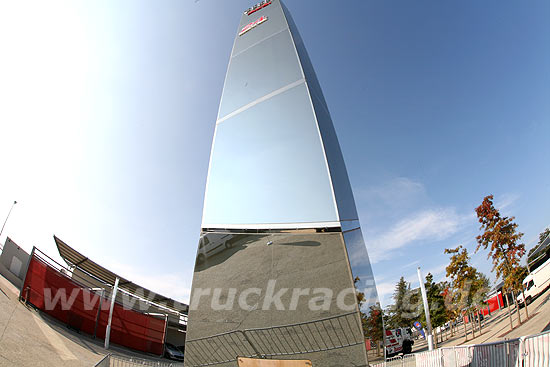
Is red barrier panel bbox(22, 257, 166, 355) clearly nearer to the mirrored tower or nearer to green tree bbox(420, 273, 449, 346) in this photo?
the mirrored tower

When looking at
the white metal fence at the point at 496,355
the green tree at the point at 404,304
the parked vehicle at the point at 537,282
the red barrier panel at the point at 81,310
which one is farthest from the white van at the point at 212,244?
the green tree at the point at 404,304

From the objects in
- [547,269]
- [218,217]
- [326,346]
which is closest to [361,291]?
[326,346]

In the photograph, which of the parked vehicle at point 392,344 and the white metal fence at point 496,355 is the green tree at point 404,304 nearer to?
the parked vehicle at point 392,344

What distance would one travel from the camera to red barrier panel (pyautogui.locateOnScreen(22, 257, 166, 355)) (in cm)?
402

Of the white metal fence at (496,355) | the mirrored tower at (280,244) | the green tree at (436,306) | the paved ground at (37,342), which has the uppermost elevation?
the mirrored tower at (280,244)

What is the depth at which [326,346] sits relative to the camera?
6.24 ft

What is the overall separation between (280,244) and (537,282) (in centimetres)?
862

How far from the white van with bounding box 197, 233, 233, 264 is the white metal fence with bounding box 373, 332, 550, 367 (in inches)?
70.6

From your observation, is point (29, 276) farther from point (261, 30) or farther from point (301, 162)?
point (261, 30)

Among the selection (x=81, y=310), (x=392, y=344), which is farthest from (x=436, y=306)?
(x=81, y=310)

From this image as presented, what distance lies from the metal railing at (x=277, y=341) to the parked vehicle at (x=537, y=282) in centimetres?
733

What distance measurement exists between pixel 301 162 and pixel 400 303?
2047 cm

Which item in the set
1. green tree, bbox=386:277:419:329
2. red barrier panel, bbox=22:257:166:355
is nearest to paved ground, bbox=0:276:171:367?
red barrier panel, bbox=22:257:166:355

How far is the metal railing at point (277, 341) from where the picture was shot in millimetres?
1910
